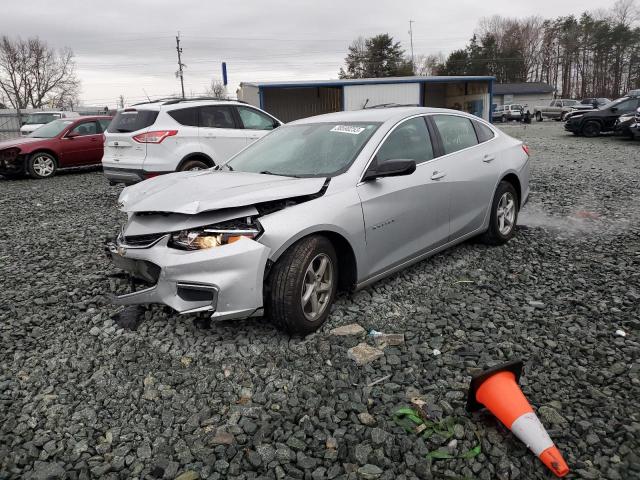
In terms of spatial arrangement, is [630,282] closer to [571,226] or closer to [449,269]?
[449,269]

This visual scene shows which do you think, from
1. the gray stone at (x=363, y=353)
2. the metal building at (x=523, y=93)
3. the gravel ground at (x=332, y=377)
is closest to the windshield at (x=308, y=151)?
the gravel ground at (x=332, y=377)

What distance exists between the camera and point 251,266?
3096 millimetres

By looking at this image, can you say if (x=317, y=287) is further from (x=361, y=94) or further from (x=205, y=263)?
(x=361, y=94)

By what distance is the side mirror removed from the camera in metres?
3.66

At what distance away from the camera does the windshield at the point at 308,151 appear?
3.91 metres

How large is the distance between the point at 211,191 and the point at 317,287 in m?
0.99

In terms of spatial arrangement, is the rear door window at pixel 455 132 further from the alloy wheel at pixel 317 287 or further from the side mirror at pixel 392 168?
the alloy wheel at pixel 317 287

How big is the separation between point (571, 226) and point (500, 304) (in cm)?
287

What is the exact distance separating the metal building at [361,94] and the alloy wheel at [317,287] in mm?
21600

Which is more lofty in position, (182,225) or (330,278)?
(182,225)

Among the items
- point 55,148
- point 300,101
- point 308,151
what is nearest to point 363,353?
point 308,151

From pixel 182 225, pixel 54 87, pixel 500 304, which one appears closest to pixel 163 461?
pixel 182 225

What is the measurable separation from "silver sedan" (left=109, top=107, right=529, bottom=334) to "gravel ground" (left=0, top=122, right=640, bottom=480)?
0.33 meters

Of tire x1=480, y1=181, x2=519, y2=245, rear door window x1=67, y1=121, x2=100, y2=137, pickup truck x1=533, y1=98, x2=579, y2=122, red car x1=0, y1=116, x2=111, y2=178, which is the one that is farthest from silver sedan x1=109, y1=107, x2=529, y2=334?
pickup truck x1=533, y1=98, x2=579, y2=122
